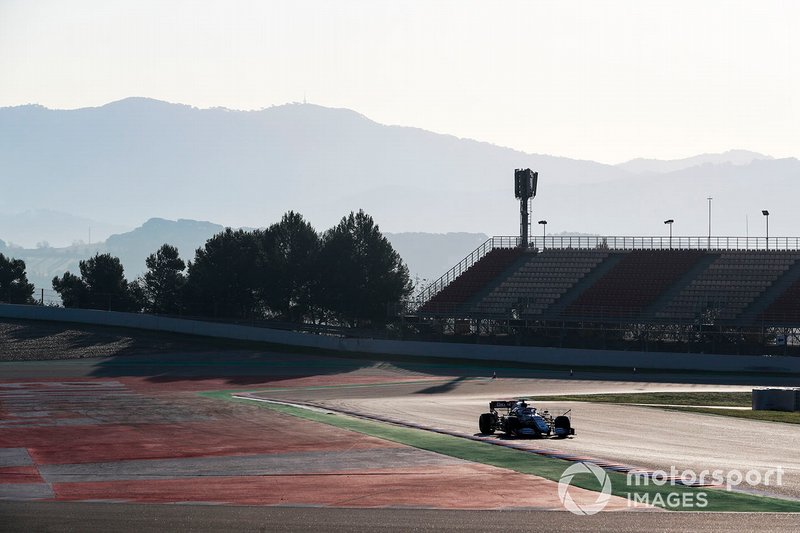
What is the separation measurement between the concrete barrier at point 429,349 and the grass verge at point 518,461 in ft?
97.9

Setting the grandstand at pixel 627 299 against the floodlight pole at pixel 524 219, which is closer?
the grandstand at pixel 627 299

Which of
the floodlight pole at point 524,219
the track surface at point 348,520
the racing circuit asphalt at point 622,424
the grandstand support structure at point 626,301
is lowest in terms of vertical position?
the track surface at point 348,520

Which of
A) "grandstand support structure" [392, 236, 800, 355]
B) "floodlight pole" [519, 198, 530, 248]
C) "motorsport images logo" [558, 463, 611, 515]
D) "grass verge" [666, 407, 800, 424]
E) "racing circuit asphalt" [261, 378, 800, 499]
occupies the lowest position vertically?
"motorsport images logo" [558, 463, 611, 515]

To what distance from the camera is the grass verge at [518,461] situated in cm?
2155

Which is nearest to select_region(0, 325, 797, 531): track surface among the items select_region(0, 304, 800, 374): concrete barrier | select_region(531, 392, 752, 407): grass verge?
select_region(531, 392, 752, 407): grass verge

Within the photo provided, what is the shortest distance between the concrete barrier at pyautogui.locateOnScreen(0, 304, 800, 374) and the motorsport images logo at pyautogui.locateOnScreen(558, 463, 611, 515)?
42.2m

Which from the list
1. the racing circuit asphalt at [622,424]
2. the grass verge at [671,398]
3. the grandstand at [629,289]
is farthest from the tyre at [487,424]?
the grandstand at [629,289]

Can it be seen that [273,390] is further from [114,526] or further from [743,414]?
[114,526]

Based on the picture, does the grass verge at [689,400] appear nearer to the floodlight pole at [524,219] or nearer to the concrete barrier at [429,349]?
the concrete barrier at [429,349]

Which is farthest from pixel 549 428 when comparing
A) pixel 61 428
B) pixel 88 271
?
pixel 88 271

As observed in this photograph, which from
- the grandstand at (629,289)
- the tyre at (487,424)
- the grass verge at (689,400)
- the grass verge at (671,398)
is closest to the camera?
the tyre at (487,424)

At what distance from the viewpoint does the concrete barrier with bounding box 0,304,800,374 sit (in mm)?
66125

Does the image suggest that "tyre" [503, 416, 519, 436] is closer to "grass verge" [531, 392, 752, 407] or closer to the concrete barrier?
"grass verge" [531, 392, 752, 407]

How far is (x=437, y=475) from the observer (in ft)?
85.7
